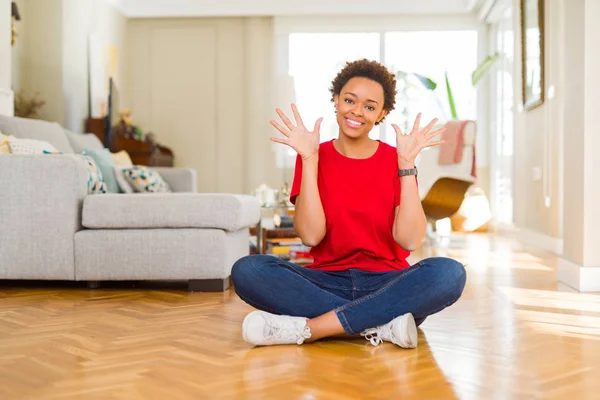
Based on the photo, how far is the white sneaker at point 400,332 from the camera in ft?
6.66

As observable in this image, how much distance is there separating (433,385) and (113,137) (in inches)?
232

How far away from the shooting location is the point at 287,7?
27.1 feet

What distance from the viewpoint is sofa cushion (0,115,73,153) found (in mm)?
3846

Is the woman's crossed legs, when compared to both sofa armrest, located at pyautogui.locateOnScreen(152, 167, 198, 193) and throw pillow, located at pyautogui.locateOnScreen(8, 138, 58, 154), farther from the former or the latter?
sofa armrest, located at pyautogui.locateOnScreen(152, 167, 198, 193)

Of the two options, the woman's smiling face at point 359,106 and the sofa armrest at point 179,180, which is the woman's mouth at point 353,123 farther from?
the sofa armrest at point 179,180

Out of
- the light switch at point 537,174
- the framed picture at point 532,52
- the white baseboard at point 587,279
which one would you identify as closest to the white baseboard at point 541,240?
the light switch at point 537,174

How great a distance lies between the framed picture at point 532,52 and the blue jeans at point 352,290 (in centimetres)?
376

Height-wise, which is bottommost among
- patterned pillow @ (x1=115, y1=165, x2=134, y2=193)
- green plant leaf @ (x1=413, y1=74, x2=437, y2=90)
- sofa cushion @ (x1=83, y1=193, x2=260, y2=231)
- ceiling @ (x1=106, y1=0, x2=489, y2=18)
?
sofa cushion @ (x1=83, y1=193, x2=260, y2=231)

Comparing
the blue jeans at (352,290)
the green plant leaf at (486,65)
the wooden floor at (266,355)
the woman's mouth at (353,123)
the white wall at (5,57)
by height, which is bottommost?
the wooden floor at (266,355)

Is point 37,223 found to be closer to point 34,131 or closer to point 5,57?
point 34,131

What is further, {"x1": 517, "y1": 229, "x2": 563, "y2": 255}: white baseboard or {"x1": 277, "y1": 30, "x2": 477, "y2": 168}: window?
{"x1": 277, "y1": 30, "x2": 477, "y2": 168}: window

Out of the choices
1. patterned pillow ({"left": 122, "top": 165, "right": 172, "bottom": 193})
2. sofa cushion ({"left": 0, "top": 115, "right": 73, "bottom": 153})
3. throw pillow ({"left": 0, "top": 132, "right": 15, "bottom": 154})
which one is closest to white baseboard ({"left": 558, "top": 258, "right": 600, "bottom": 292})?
patterned pillow ({"left": 122, "top": 165, "right": 172, "bottom": 193})

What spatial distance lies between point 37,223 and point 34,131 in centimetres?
91

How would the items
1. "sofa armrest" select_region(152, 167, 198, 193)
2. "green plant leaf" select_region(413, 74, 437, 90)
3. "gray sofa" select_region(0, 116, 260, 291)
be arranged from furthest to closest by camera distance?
"green plant leaf" select_region(413, 74, 437, 90) < "sofa armrest" select_region(152, 167, 198, 193) < "gray sofa" select_region(0, 116, 260, 291)
